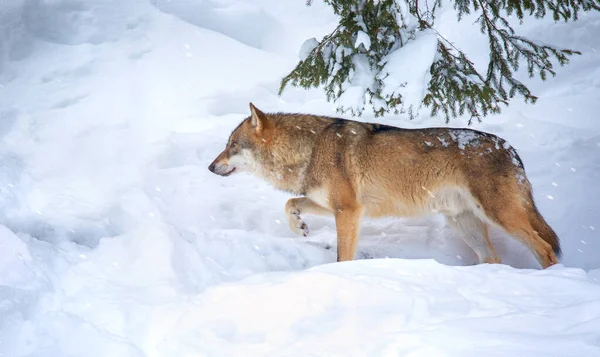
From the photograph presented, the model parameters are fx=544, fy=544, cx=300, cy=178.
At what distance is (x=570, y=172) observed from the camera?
711cm

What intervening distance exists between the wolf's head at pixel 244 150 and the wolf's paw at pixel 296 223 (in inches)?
26.6

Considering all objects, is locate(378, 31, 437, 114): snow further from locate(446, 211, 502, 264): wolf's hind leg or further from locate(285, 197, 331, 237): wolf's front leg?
locate(285, 197, 331, 237): wolf's front leg

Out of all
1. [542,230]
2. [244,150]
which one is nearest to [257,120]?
Result: [244,150]

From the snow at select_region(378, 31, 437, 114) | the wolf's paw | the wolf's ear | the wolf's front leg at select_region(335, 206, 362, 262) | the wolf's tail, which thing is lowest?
the wolf's paw

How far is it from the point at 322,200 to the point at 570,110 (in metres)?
5.56

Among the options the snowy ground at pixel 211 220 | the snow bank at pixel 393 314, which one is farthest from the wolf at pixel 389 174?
the snow bank at pixel 393 314

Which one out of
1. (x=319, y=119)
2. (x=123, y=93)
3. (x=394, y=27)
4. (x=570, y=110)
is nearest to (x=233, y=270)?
(x=319, y=119)

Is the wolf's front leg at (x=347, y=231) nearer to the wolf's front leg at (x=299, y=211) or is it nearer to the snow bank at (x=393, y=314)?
the wolf's front leg at (x=299, y=211)

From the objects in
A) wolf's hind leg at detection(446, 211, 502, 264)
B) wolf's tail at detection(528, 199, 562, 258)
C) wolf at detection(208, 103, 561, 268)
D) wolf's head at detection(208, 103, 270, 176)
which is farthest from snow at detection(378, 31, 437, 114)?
wolf's tail at detection(528, 199, 562, 258)

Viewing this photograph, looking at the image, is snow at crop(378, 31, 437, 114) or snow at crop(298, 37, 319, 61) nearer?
snow at crop(378, 31, 437, 114)

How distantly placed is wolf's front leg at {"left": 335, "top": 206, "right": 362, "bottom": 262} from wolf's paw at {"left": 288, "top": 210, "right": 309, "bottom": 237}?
66 cm

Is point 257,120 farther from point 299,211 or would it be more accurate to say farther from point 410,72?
point 410,72

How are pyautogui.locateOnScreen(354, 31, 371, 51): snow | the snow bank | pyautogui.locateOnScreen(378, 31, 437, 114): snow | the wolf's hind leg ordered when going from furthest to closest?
pyautogui.locateOnScreen(354, 31, 371, 51): snow
pyautogui.locateOnScreen(378, 31, 437, 114): snow
the wolf's hind leg
the snow bank

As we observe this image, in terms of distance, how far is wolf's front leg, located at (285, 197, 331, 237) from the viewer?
20.2 ft
